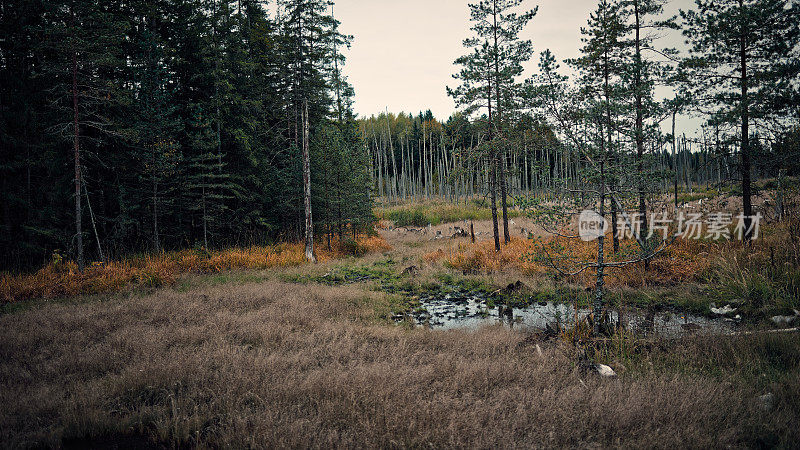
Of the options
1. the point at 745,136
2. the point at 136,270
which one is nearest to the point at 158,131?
the point at 136,270

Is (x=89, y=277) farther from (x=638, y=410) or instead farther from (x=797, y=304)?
(x=797, y=304)

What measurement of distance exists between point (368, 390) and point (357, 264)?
1288cm

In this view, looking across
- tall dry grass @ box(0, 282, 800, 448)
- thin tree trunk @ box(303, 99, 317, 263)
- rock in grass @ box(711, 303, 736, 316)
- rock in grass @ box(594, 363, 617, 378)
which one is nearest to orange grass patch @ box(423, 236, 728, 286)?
rock in grass @ box(711, 303, 736, 316)

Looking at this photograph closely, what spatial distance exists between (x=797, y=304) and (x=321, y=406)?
1086cm

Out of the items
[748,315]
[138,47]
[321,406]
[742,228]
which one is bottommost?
[748,315]

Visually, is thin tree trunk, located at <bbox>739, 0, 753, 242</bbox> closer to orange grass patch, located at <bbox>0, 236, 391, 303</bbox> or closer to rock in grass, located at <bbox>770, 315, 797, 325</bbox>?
rock in grass, located at <bbox>770, 315, 797, 325</bbox>

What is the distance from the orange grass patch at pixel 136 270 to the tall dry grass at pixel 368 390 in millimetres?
4375

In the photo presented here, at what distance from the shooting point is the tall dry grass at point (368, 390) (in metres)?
3.79

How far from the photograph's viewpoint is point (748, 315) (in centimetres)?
827

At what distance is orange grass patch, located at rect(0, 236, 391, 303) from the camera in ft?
35.8

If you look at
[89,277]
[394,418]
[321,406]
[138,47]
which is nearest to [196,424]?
[321,406]

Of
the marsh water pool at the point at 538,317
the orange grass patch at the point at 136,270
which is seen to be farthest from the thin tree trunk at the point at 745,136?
the orange grass patch at the point at 136,270

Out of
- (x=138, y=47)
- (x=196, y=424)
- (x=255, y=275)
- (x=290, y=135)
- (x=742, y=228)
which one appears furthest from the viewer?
(x=290, y=135)

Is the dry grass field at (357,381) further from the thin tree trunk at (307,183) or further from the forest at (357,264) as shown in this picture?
the thin tree trunk at (307,183)
